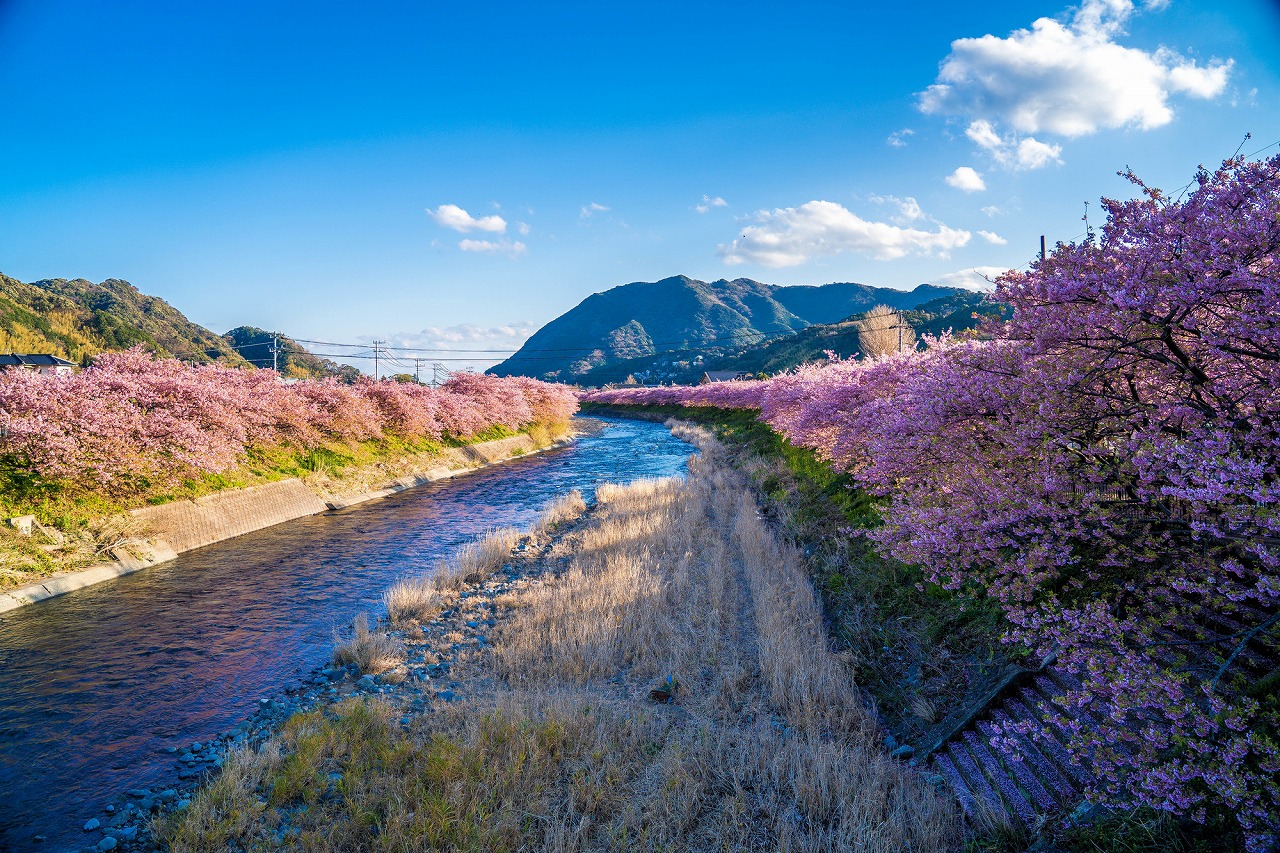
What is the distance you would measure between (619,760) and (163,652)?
27.0 feet

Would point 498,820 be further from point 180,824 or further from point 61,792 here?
point 61,792

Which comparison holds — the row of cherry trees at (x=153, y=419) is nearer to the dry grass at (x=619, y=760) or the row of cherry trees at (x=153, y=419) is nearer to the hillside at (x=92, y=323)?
the dry grass at (x=619, y=760)

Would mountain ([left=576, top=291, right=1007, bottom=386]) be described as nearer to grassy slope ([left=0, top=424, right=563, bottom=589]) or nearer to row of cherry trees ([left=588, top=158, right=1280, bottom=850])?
grassy slope ([left=0, top=424, right=563, bottom=589])

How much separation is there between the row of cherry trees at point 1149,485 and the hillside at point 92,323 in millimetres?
50597

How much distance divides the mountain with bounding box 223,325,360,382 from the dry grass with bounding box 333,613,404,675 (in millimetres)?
77714

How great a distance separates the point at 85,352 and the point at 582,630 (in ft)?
255

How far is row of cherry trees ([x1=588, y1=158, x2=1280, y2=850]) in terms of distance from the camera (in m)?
3.53

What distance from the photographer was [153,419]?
14.7 m

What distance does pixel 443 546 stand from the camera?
1571 centimetres

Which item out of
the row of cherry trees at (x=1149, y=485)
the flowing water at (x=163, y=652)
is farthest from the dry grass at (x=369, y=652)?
the row of cherry trees at (x=1149, y=485)

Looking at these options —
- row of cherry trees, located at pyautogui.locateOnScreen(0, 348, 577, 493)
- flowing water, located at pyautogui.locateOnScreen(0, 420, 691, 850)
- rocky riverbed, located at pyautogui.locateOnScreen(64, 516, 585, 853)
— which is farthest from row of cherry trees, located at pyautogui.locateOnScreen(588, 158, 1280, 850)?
row of cherry trees, located at pyautogui.locateOnScreen(0, 348, 577, 493)

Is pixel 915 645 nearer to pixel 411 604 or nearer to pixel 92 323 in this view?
pixel 411 604

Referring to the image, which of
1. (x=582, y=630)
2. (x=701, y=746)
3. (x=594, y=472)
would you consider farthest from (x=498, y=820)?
(x=594, y=472)

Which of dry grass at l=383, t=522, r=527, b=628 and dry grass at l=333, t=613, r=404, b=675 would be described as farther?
dry grass at l=383, t=522, r=527, b=628
